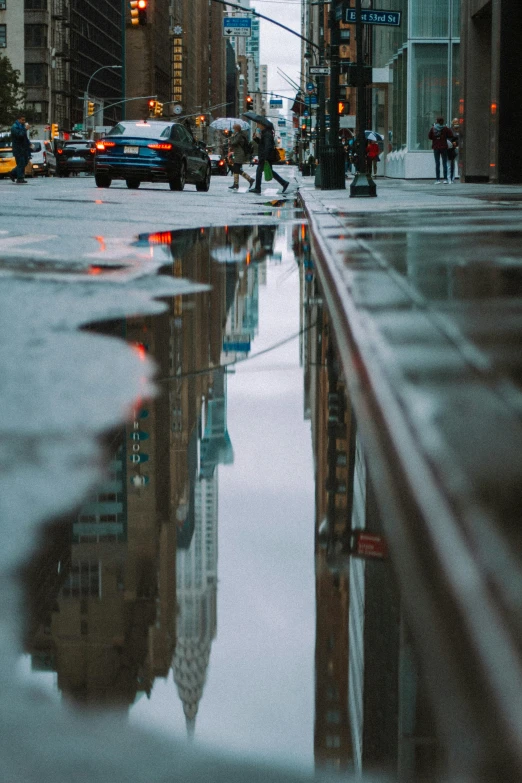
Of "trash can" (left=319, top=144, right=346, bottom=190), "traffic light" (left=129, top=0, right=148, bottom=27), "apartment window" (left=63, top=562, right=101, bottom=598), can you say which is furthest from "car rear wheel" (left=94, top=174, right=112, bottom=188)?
"apartment window" (left=63, top=562, right=101, bottom=598)

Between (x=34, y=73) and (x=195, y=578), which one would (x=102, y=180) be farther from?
(x=34, y=73)

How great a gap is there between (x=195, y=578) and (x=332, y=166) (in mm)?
28829

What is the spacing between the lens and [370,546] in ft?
9.36

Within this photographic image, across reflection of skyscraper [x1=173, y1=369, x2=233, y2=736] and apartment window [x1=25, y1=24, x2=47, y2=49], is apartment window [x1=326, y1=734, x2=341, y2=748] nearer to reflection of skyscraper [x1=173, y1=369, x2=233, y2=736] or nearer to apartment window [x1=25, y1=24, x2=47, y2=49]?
reflection of skyscraper [x1=173, y1=369, x2=233, y2=736]

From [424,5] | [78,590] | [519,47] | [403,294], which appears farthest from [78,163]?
[78,590]

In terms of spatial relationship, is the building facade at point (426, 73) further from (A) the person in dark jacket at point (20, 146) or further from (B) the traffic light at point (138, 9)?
(A) the person in dark jacket at point (20, 146)

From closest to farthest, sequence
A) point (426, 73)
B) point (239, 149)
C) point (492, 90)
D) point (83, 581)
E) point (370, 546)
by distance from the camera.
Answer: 1. point (83, 581)
2. point (370, 546)
3. point (492, 90)
4. point (239, 149)
5. point (426, 73)

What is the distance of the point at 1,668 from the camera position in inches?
84.3

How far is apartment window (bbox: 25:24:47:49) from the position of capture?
391 feet

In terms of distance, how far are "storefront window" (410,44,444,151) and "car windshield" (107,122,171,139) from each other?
13.7 meters

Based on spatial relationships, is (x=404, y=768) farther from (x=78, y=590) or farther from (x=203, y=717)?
(x=78, y=590)

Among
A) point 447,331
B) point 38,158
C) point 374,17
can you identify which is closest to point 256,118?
point 374,17

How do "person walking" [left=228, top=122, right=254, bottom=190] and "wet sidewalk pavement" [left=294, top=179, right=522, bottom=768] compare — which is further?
"person walking" [left=228, top=122, right=254, bottom=190]

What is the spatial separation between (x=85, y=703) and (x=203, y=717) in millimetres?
183
